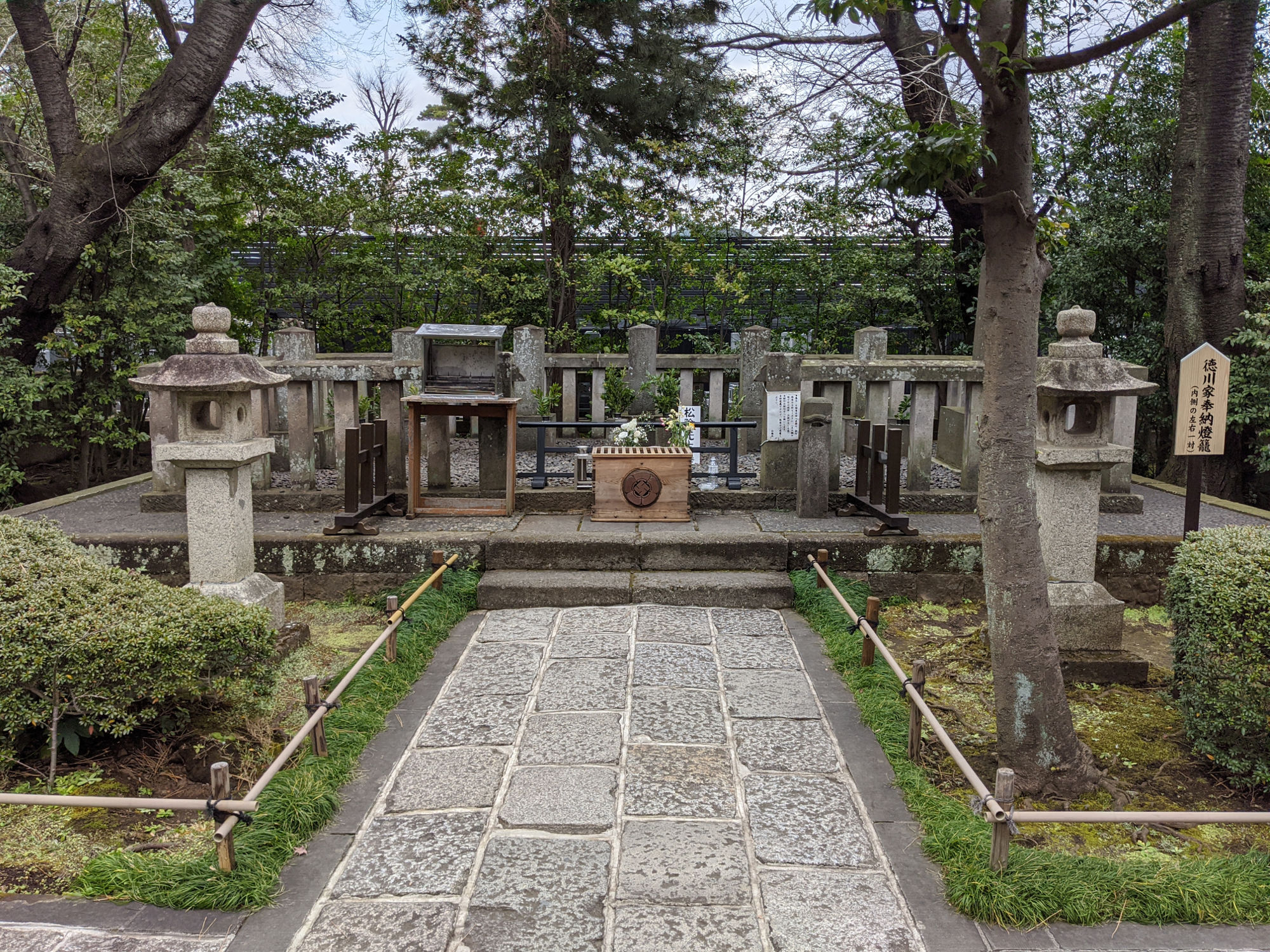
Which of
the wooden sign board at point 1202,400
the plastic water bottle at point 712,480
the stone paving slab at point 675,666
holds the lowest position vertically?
the stone paving slab at point 675,666

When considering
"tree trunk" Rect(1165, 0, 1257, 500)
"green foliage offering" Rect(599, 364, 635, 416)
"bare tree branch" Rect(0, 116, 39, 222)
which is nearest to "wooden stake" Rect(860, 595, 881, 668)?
"green foliage offering" Rect(599, 364, 635, 416)

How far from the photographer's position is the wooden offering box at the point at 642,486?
734cm

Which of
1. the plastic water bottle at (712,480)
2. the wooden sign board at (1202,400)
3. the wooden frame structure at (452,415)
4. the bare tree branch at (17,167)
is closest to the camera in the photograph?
the wooden sign board at (1202,400)

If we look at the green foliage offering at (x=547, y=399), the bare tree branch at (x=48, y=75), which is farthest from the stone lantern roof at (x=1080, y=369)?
the bare tree branch at (x=48, y=75)

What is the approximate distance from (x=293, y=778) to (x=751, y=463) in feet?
23.8

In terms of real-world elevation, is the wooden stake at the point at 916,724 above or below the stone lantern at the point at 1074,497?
below

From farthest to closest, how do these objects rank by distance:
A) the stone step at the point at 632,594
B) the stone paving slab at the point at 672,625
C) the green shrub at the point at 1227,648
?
the stone step at the point at 632,594
the stone paving slab at the point at 672,625
the green shrub at the point at 1227,648

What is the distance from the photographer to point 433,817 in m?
3.65

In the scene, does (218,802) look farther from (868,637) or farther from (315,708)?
(868,637)

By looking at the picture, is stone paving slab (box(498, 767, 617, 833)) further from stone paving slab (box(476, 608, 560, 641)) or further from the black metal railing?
the black metal railing

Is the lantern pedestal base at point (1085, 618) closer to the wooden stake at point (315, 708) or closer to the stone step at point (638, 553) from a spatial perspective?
the stone step at point (638, 553)

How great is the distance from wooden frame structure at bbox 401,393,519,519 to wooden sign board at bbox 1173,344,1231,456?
15.1 ft

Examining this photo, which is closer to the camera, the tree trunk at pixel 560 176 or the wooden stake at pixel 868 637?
the wooden stake at pixel 868 637

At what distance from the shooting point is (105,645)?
12.5 ft
